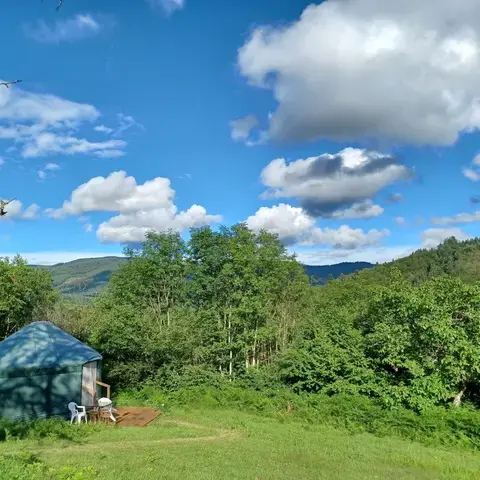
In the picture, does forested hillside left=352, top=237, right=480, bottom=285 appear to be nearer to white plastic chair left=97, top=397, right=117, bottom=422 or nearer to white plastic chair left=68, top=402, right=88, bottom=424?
white plastic chair left=97, top=397, right=117, bottom=422

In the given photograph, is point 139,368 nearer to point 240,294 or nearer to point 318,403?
point 240,294

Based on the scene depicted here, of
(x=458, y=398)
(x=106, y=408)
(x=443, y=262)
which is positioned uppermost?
(x=443, y=262)

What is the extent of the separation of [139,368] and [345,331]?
32.0ft

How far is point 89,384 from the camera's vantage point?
17281 millimetres

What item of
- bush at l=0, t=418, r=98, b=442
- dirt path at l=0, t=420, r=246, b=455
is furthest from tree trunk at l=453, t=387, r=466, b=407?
bush at l=0, t=418, r=98, b=442

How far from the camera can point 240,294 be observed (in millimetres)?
24031

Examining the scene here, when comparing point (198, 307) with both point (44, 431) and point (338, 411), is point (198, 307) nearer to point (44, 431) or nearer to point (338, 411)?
point (338, 411)

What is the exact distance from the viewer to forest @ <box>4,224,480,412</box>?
54.6ft

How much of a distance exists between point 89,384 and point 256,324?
10151 mm

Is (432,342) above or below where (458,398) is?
above

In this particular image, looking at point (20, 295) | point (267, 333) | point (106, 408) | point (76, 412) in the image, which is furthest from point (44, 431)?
point (20, 295)

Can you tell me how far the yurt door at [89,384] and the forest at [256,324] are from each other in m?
3.56

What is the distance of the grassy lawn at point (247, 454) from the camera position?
935cm

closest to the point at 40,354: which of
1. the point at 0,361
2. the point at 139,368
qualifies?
the point at 0,361
